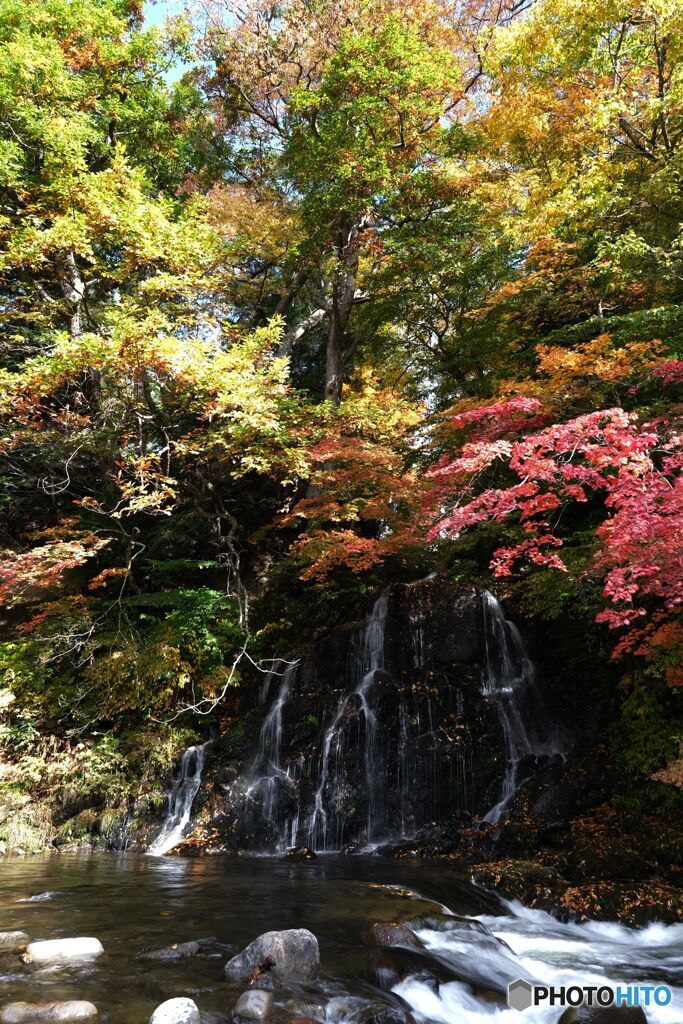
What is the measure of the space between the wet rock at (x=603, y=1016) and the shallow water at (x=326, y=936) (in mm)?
305

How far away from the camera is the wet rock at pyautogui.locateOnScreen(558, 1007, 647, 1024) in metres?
3.80

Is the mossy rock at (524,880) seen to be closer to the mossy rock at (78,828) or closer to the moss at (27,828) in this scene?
the mossy rock at (78,828)

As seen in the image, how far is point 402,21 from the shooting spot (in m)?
15.0

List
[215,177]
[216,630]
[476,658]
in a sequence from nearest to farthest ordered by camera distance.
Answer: [476,658]
[216,630]
[215,177]

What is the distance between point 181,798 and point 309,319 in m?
13.1

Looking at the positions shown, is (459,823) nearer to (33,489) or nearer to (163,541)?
(163,541)

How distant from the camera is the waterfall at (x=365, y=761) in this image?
29.6 ft

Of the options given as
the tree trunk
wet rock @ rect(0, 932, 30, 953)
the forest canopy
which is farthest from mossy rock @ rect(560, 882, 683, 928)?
the tree trunk

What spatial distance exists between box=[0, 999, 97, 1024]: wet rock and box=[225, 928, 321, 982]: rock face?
956 mm

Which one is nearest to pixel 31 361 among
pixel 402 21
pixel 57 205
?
pixel 57 205

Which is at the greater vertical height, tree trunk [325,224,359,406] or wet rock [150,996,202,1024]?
tree trunk [325,224,359,406]

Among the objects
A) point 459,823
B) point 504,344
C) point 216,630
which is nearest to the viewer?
point 459,823

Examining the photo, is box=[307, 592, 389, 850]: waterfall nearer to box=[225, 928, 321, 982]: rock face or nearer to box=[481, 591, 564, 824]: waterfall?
box=[481, 591, 564, 824]: waterfall

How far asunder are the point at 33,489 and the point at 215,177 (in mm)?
11212
